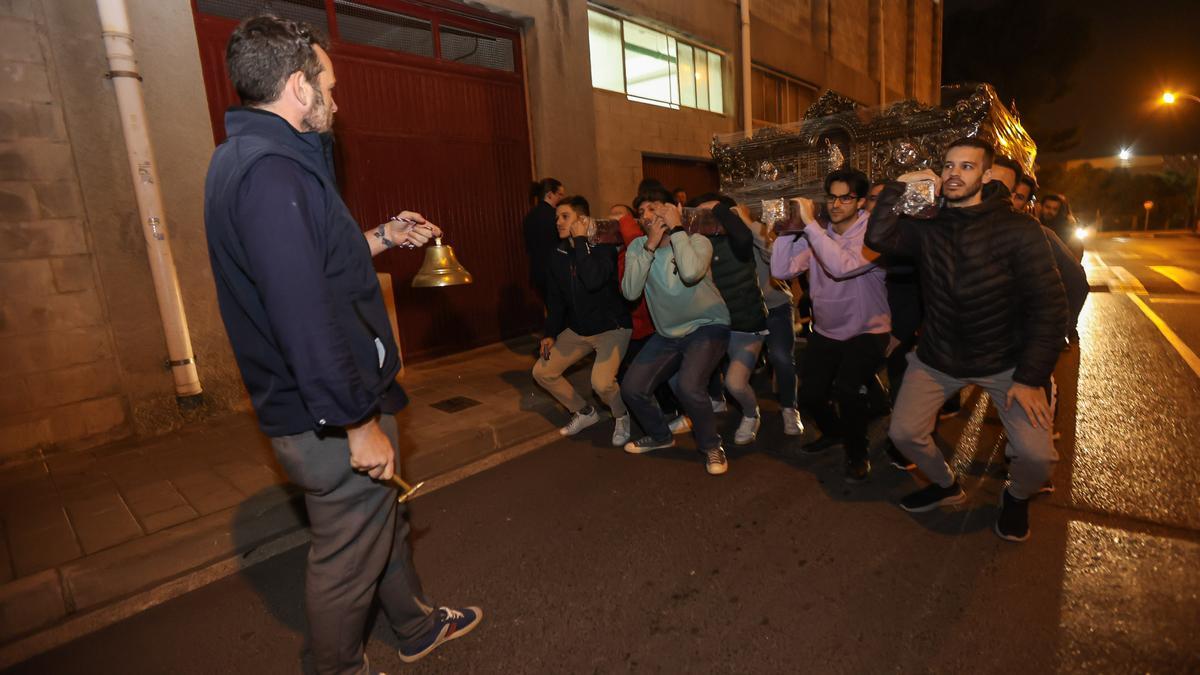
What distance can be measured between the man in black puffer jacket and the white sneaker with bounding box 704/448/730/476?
1.20 m

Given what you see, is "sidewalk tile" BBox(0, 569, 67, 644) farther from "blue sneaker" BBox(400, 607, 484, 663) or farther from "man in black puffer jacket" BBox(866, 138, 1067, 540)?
"man in black puffer jacket" BBox(866, 138, 1067, 540)

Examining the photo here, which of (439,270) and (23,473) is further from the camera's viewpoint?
(23,473)

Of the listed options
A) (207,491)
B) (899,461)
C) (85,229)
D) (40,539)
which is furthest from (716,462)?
(85,229)

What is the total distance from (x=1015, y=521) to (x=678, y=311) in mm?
2237

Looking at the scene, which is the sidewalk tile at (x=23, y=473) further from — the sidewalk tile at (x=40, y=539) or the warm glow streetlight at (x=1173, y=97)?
the warm glow streetlight at (x=1173, y=97)

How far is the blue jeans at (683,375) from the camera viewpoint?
4.26 m

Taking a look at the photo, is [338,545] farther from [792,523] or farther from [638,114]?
[638,114]

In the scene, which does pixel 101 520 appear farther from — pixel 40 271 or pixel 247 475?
Result: pixel 40 271

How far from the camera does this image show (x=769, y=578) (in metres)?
2.96

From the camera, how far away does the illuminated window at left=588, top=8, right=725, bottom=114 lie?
9914 millimetres

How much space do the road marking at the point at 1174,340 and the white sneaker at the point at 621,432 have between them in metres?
5.42

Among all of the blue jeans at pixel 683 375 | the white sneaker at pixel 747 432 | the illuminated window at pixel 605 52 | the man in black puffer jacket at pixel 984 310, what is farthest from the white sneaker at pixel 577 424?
the illuminated window at pixel 605 52

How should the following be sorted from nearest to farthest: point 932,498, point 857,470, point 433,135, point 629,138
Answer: point 932,498 < point 857,470 < point 433,135 < point 629,138

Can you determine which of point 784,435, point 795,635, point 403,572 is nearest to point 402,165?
point 784,435
